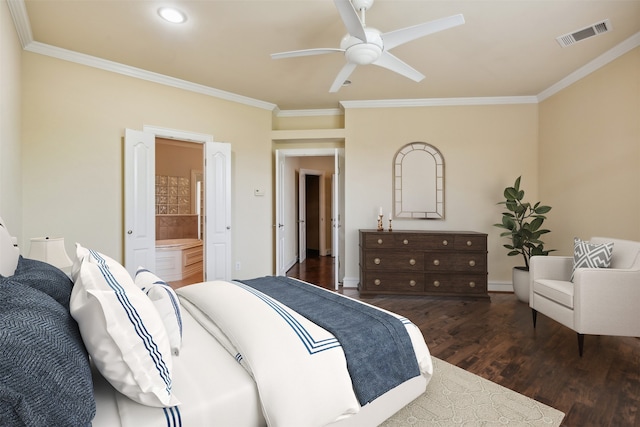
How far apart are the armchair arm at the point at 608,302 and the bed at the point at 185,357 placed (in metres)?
1.51

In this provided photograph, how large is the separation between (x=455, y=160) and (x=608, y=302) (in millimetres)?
2523

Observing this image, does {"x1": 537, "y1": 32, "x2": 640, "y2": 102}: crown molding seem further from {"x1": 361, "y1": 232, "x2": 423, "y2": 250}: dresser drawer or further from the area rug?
the area rug

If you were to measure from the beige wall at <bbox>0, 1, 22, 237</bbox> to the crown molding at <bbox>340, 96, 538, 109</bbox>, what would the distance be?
3.41m

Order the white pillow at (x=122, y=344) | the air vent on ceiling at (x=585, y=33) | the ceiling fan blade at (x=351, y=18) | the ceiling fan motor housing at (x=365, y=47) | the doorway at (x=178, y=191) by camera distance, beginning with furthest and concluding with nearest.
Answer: the doorway at (x=178, y=191), the air vent on ceiling at (x=585, y=33), the ceiling fan motor housing at (x=365, y=47), the ceiling fan blade at (x=351, y=18), the white pillow at (x=122, y=344)

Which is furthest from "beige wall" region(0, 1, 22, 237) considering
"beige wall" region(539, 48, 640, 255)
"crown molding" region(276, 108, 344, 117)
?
"beige wall" region(539, 48, 640, 255)

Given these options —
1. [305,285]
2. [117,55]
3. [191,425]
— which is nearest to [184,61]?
[117,55]

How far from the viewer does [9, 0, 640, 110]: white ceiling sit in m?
2.40

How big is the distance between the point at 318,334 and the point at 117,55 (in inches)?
136

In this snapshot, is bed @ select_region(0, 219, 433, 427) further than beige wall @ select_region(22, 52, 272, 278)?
No

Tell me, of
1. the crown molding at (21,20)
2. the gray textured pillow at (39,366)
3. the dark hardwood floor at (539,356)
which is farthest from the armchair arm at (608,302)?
the crown molding at (21,20)

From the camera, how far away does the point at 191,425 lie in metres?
0.98

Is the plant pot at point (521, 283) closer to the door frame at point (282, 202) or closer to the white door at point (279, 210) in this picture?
the door frame at point (282, 202)

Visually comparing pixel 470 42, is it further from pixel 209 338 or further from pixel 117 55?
pixel 117 55

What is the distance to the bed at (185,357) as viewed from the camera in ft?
2.47
